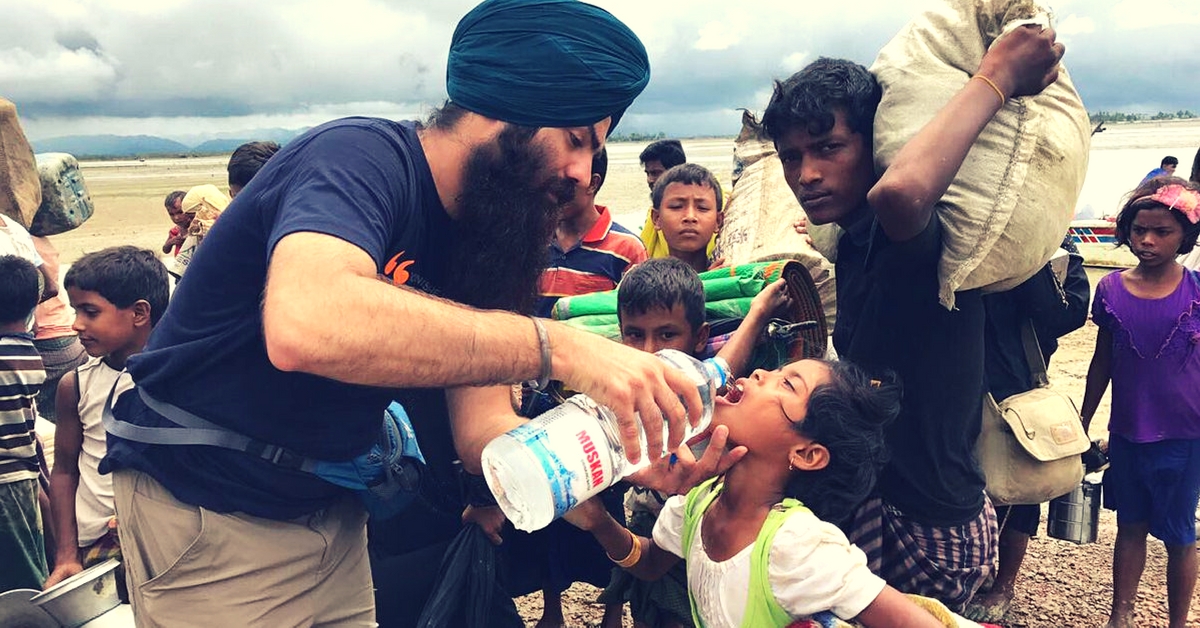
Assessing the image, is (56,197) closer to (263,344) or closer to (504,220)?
(263,344)

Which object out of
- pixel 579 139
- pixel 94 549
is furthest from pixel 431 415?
pixel 94 549

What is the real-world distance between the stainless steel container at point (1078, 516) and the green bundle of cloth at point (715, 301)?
1.77 metres

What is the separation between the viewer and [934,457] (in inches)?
89.7

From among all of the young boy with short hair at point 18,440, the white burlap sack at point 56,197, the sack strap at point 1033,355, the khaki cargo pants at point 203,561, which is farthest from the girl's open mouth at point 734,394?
the white burlap sack at point 56,197

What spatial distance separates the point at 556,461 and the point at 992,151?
4.52 feet

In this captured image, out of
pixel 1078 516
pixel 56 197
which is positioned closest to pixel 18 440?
pixel 1078 516

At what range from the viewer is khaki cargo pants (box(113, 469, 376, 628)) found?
1948 mm

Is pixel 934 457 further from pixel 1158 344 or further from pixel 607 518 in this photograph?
pixel 1158 344

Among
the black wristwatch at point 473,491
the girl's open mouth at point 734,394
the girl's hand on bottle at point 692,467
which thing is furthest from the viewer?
the black wristwatch at point 473,491

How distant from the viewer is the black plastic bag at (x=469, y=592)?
246 centimetres

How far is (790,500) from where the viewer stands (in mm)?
2191

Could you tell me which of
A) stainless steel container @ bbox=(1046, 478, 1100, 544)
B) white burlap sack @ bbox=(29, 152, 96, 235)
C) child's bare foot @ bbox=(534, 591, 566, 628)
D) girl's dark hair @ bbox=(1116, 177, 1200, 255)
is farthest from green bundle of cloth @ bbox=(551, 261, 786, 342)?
white burlap sack @ bbox=(29, 152, 96, 235)

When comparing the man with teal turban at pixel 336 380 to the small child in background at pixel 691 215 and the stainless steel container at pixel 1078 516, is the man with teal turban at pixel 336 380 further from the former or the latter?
the stainless steel container at pixel 1078 516

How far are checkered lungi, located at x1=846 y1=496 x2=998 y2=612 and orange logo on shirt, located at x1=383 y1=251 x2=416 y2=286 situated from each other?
1545 millimetres
